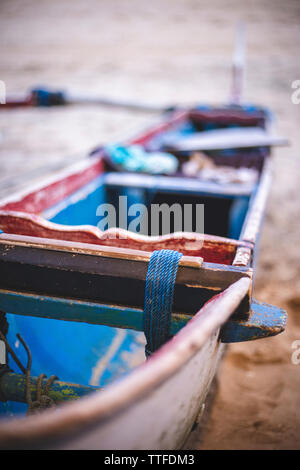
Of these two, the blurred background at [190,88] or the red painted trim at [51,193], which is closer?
the red painted trim at [51,193]

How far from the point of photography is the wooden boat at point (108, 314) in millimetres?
667

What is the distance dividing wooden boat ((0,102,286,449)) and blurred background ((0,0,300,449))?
2.58ft

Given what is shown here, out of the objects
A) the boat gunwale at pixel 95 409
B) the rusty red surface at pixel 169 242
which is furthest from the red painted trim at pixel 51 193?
the boat gunwale at pixel 95 409

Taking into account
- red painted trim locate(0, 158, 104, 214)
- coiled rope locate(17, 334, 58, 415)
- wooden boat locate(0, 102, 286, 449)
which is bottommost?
coiled rope locate(17, 334, 58, 415)

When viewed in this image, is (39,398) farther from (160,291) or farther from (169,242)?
(169,242)

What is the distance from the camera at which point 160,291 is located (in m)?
1.11

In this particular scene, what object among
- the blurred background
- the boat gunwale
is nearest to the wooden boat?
the boat gunwale

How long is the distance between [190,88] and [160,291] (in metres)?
16.5

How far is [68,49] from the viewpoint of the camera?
2575cm

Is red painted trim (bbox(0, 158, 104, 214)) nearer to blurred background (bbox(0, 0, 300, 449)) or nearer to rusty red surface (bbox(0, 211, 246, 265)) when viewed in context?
rusty red surface (bbox(0, 211, 246, 265))

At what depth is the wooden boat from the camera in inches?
26.2

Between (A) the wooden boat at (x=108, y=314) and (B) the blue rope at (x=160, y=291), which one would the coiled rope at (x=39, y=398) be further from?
(B) the blue rope at (x=160, y=291)

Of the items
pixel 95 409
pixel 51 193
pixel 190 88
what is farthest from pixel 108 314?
pixel 190 88

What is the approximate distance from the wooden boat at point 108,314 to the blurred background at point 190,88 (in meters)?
0.79
